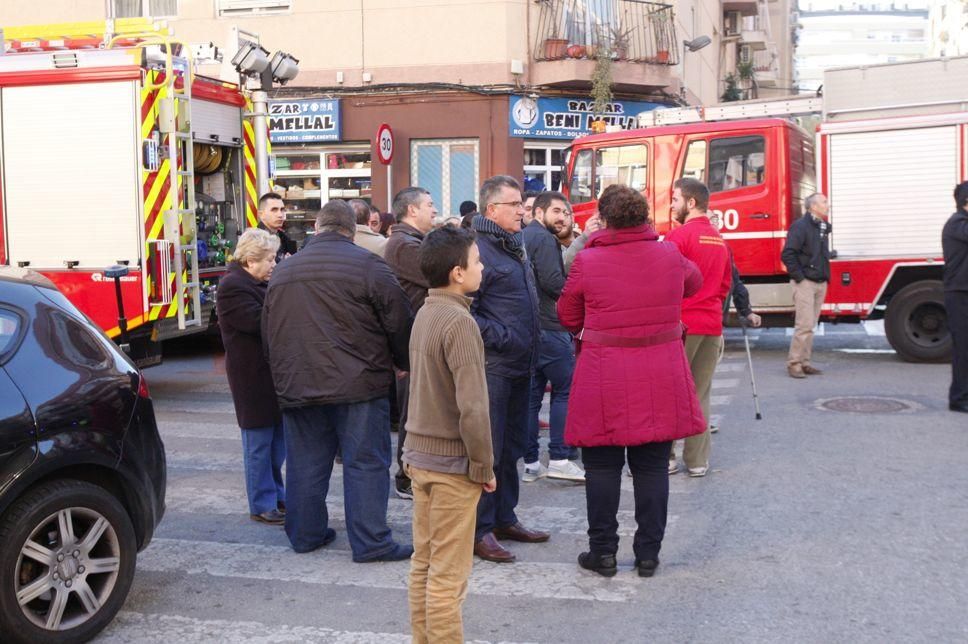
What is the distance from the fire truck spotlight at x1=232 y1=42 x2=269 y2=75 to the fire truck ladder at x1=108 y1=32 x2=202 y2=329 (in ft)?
3.06

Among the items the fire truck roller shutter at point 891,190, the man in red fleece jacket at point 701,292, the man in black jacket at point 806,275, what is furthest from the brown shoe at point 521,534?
the fire truck roller shutter at point 891,190

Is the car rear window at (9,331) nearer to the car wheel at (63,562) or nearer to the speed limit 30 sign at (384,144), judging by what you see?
the car wheel at (63,562)

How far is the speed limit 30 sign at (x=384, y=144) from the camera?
1938cm

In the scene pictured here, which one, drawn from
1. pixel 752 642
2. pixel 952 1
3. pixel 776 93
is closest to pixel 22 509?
pixel 752 642

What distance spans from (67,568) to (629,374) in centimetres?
262

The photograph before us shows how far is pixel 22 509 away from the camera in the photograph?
439cm

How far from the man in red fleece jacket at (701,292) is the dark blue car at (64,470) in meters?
3.76

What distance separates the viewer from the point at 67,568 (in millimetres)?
4555

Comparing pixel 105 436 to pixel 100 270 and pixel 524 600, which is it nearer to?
pixel 524 600

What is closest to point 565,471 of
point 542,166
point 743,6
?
point 542,166

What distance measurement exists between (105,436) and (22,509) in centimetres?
49

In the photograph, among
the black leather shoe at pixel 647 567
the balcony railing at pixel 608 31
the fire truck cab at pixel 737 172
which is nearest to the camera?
the black leather shoe at pixel 647 567

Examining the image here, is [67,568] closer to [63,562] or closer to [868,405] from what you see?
[63,562]

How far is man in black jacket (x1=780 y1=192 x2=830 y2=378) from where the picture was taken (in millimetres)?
11609
